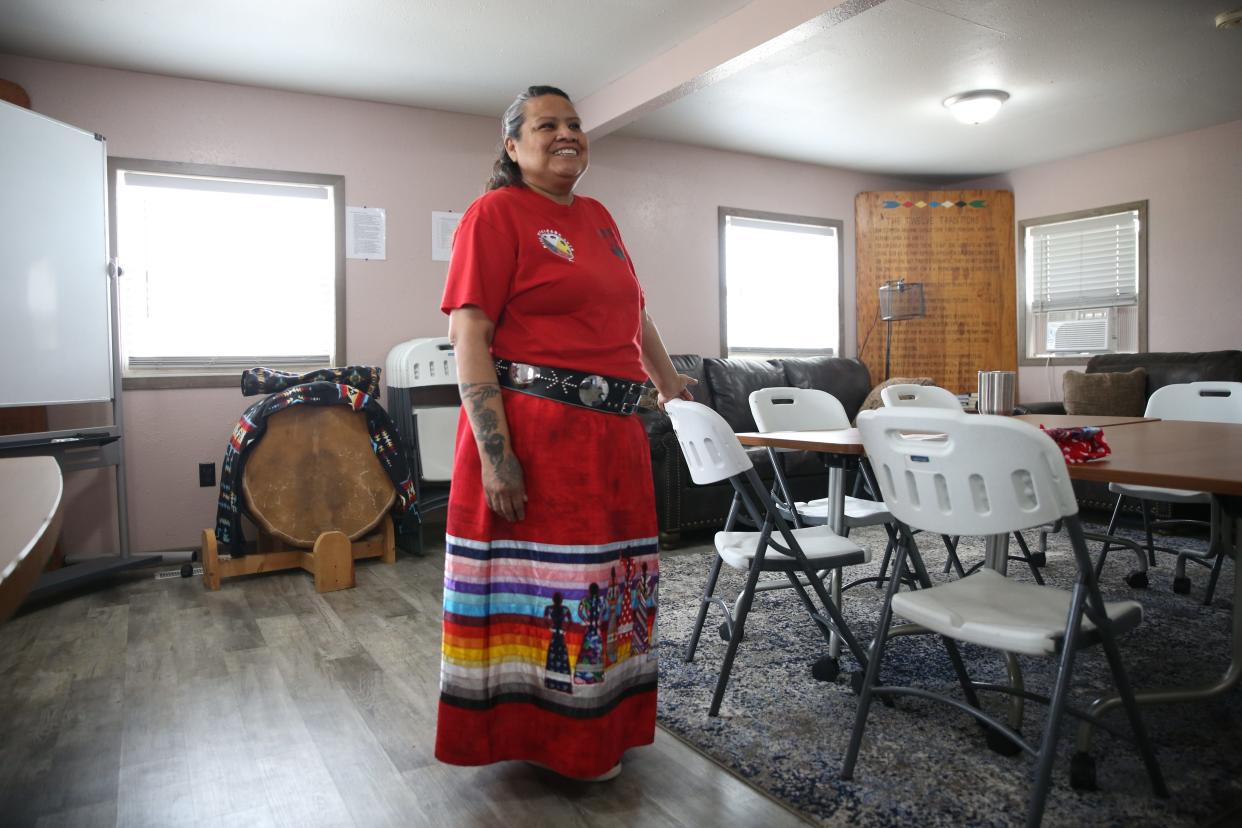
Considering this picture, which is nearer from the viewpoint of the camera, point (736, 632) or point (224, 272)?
point (736, 632)

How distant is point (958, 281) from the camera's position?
6102mm

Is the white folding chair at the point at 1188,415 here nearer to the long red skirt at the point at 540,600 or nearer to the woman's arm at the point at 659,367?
the woman's arm at the point at 659,367

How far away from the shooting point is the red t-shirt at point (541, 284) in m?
1.53

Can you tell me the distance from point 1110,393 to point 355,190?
4602 millimetres

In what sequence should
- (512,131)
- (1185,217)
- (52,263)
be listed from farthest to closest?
(1185,217)
(52,263)
(512,131)

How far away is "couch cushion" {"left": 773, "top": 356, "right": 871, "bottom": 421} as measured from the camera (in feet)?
17.7

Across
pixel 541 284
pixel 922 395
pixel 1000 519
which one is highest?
pixel 541 284

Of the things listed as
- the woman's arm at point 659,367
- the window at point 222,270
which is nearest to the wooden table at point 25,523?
the woman's arm at point 659,367

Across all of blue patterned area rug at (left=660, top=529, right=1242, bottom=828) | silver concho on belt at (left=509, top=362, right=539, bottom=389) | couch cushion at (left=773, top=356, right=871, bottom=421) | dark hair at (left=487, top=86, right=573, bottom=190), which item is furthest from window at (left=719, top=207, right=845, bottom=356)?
silver concho on belt at (left=509, top=362, right=539, bottom=389)

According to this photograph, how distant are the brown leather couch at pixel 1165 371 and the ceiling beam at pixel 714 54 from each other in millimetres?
2702

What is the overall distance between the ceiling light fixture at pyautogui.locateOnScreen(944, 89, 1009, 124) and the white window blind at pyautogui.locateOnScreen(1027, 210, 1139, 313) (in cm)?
171

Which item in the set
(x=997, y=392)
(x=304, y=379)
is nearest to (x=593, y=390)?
(x=997, y=392)

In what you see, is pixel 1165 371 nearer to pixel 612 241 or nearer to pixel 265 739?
pixel 612 241

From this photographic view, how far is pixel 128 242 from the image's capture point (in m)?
3.99
